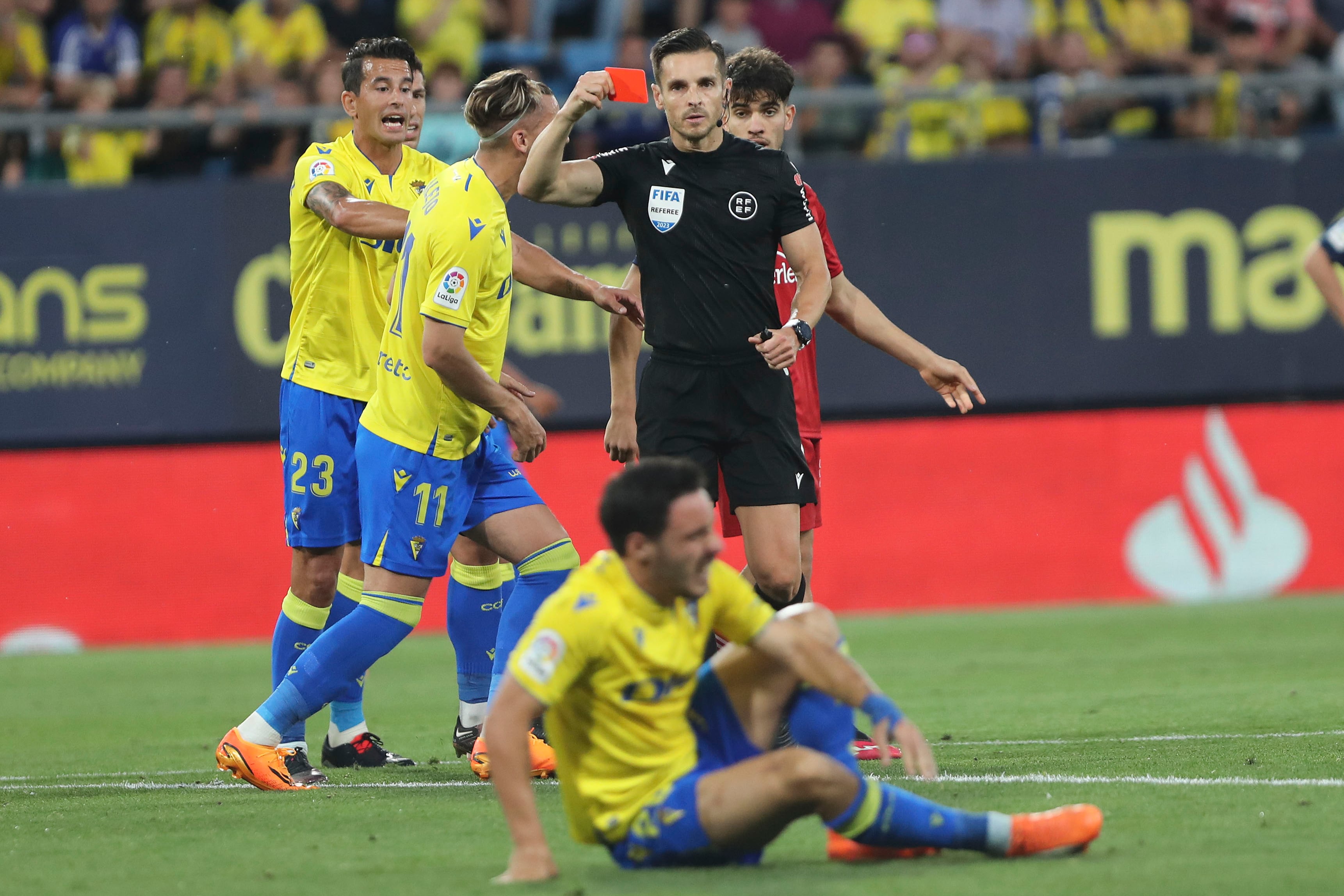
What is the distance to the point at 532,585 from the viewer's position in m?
6.41

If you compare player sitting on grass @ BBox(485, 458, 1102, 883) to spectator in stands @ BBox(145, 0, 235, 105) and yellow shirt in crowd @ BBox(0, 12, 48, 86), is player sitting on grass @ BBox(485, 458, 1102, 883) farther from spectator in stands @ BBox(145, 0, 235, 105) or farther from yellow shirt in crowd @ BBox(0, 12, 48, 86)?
yellow shirt in crowd @ BBox(0, 12, 48, 86)

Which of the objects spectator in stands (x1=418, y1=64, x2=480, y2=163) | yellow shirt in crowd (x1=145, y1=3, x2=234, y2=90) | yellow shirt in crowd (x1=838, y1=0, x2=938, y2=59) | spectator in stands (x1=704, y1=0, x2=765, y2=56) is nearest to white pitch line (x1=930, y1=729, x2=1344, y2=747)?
spectator in stands (x1=418, y1=64, x2=480, y2=163)

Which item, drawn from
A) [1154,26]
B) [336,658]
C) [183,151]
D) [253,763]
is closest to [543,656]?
[336,658]

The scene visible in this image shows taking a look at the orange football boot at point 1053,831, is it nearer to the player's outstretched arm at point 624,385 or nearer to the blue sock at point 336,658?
the blue sock at point 336,658

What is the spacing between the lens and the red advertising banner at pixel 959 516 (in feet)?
43.5

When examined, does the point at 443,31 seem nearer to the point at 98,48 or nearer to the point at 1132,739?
the point at 98,48

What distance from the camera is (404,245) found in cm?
631

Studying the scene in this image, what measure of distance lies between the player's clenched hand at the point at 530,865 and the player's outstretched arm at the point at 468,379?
196 cm

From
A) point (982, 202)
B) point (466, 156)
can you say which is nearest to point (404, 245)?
point (466, 156)

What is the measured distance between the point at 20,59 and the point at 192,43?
1274mm

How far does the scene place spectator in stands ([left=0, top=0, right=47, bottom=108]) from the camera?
44.2 ft

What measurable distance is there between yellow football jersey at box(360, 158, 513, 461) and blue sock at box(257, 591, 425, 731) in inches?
22.7

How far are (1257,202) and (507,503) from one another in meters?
8.82

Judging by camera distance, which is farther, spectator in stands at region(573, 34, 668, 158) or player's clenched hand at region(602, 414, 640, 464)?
spectator in stands at region(573, 34, 668, 158)
